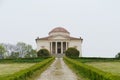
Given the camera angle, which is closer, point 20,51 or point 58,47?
point 58,47

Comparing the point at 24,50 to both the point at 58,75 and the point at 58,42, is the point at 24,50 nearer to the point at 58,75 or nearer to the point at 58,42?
the point at 58,42

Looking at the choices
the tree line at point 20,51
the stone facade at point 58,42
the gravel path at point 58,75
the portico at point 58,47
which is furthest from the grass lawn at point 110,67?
the tree line at point 20,51

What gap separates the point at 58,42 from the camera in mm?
94062

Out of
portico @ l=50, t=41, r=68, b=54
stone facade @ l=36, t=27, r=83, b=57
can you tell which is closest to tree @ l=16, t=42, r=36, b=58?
stone facade @ l=36, t=27, r=83, b=57

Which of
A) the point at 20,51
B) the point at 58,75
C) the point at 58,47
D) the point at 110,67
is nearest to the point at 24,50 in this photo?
the point at 20,51

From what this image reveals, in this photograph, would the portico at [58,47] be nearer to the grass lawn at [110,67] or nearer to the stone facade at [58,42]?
the stone facade at [58,42]

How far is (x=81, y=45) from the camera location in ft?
314

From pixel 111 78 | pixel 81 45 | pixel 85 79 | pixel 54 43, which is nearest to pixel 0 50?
pixel 54 43

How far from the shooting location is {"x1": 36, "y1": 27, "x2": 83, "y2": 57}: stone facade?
92.3 m

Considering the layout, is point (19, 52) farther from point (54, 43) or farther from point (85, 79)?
point (85, 79)

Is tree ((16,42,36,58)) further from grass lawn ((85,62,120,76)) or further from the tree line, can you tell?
grass lawn ((85,62,120,76))

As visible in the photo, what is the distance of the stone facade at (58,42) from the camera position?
92312 mm

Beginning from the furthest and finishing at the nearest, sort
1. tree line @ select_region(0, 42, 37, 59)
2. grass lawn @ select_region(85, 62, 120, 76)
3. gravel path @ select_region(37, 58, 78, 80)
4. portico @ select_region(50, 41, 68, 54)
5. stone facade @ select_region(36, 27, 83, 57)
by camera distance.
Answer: tree line @ select_region(0, 42, 37, 59) < portico @ select_region(50, 41, 68, 54) < stone facade @ select_region(36, 27, 83, 57) < grass lawn @ select_region(85, 62, 120, 76) < gravel path @ select_region(37, 58, 78, 80)

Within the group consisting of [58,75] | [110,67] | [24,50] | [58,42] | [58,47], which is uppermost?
[58,42]
